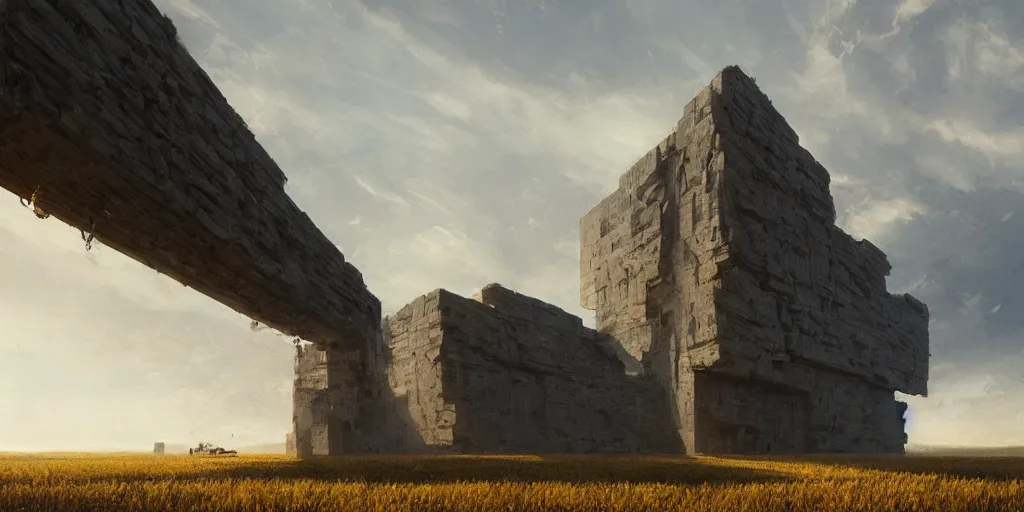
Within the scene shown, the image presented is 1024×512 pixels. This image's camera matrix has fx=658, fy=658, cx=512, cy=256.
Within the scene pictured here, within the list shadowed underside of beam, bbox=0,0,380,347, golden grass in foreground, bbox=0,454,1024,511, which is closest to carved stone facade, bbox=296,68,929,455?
shadowed underside of beam, bbox=0,0,380,347

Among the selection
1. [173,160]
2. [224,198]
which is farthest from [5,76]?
[224,198]

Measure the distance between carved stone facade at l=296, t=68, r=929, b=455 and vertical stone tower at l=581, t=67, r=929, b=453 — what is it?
0.17 feet

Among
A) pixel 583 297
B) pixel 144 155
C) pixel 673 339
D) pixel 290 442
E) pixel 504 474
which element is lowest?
pixel 290 442

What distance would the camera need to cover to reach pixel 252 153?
396 inches

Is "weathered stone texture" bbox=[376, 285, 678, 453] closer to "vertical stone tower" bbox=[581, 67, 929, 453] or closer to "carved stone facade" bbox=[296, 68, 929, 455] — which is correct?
"carved stone facade" bbox=[296, 68, 929, 455]

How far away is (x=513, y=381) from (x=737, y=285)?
222 inches

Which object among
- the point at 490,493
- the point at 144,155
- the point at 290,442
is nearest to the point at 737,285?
the point at 490,493

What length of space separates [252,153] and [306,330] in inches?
151

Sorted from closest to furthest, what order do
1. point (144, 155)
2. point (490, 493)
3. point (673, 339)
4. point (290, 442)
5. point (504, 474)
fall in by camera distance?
point (490, 493)
point (504, 474)
point (144, 155)
point (673, 339)
point (290, 442)

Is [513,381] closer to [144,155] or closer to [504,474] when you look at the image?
[504,474]

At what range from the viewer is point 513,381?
606 inches

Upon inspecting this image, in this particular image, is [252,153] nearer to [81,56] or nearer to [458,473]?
[81,56]

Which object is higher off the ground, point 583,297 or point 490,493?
point 583,297

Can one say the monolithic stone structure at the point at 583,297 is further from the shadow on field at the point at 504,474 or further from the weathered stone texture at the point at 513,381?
the shadow on field at the point at 504,474
